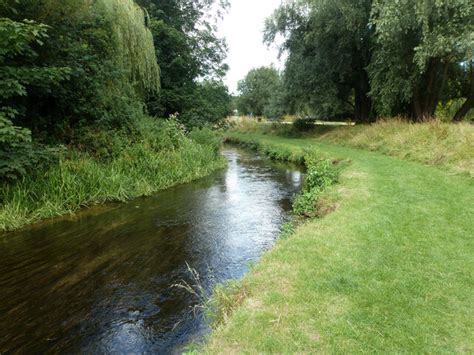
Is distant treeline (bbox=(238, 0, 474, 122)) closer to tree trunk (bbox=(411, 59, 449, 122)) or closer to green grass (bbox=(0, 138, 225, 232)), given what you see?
tree trunk (bbox=(411, 59, 449, 122))

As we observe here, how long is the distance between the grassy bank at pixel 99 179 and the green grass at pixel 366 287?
5.75 meters

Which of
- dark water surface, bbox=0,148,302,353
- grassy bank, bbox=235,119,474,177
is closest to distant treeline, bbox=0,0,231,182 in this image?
dark water surface, bbox=0,148,302,353

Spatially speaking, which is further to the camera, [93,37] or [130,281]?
[93,37]

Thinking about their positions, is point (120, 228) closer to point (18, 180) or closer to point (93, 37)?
point (18, 180)

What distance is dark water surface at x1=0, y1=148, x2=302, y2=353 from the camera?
380 cm

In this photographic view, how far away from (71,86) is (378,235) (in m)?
9.15

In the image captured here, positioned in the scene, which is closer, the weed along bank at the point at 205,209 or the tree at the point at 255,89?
the weed along bank at the point at 205,209

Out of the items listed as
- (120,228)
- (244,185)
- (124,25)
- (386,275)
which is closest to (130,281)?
(120,228)

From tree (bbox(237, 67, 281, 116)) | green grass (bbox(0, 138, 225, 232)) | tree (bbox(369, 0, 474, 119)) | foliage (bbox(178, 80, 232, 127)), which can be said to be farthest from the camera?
tree (bbox(237, 67, 281, 116))

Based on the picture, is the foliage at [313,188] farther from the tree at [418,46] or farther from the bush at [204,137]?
the bush at [204,137]

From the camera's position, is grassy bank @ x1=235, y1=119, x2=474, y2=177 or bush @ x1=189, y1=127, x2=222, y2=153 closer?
grassy bank @ x1=235, y1=119, x2=474, y2=177

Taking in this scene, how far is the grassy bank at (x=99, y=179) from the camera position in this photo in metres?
7.47

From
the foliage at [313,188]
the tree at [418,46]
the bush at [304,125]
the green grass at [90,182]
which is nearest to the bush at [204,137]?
the green grass at [90,182]

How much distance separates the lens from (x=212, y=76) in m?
21.8
